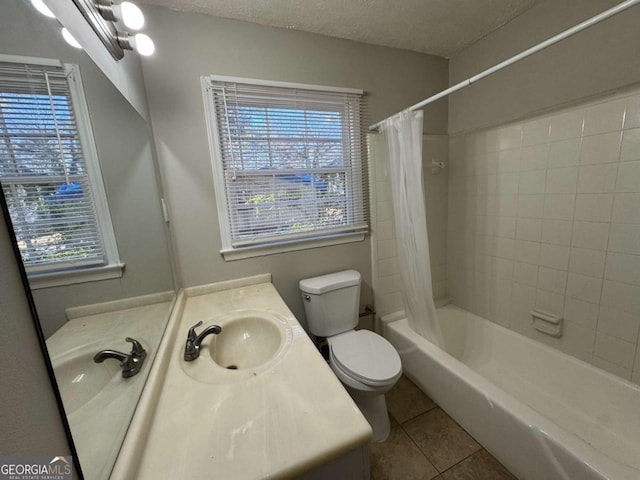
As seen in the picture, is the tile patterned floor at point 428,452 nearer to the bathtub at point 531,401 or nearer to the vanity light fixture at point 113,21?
the bathtub at point 531,401

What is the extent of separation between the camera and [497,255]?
1.86 m

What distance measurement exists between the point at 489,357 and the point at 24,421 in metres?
2.37

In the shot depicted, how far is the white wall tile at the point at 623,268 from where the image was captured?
124 cm

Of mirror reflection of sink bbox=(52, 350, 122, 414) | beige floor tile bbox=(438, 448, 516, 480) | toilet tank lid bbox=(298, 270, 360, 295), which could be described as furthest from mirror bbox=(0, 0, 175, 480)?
beige floor tile bbox=(438, 448, 516, 480)

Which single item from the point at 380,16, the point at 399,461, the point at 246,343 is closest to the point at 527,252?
the point at 399,461

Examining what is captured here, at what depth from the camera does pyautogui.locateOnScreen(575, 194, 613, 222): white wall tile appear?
4.30 ft

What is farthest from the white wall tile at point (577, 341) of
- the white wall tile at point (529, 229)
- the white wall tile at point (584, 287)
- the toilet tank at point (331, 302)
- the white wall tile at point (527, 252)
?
the toilet tank at point (331, 302)

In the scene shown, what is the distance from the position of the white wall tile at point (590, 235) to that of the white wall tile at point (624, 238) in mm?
24

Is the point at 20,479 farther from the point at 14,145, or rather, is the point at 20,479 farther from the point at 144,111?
the point at 144,111

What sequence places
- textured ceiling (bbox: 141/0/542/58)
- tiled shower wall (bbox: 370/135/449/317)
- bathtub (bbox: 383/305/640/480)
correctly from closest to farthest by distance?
bathtub (bbox: 383/305/640/480) → textured ceiling (bbox: 141/0/542/58) → tiled shower wall (bbox: 370/135/449/317)

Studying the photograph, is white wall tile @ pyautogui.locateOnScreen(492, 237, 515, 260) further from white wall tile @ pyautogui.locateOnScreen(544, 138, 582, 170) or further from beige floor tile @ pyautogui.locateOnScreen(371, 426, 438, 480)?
beige floor tile @ pyautogui.locateOnScreen(371, 426, 438, 480)

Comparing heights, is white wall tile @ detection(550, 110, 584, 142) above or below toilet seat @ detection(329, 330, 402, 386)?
above

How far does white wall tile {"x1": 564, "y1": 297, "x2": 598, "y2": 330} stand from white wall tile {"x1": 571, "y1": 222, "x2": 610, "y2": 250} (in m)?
0.33

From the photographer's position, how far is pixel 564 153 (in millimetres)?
1443
